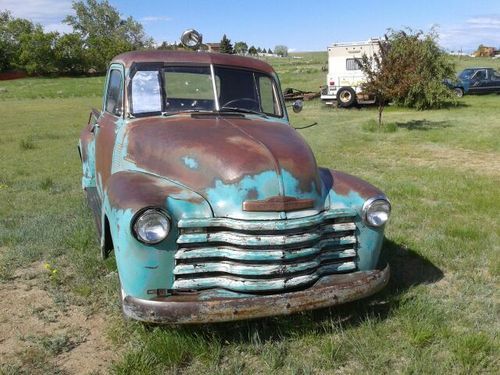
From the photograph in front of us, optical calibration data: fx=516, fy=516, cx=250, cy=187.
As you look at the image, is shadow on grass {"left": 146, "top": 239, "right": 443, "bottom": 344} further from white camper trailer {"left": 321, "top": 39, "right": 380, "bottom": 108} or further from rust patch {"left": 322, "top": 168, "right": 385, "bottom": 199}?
white camper trailer {"left": 321, "top": 39, "right": 380, "bottom": 108}

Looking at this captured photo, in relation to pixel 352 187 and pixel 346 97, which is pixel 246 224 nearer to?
pixel 352 187

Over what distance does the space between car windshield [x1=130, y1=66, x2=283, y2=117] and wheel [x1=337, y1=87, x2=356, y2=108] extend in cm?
1747

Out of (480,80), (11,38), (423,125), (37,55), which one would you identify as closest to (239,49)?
(480,80)

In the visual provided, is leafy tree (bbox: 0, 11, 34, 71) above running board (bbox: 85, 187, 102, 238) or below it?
above

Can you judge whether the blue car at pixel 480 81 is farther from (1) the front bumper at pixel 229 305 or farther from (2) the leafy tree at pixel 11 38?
(2) the leafy tree at pixel 11 38

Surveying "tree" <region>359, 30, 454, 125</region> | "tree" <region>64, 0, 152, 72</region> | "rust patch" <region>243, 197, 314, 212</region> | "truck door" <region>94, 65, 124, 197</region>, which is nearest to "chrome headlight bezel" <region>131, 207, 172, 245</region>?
"rust patch" <region>243, 197, 314, 212</region>

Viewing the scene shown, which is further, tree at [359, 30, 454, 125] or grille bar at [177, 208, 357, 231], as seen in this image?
tree at [359, 30, 454, 125]

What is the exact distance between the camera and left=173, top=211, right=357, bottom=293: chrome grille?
313 cm

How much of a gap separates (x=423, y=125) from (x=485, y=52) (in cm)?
8382

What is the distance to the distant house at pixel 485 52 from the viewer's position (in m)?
88.4

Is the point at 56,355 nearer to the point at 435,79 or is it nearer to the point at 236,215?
the point at 236,215

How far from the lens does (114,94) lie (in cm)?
497

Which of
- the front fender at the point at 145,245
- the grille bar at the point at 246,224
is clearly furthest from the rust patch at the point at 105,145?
the grille bar at the point at 246,224

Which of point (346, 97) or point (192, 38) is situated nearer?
point (192, 38)
